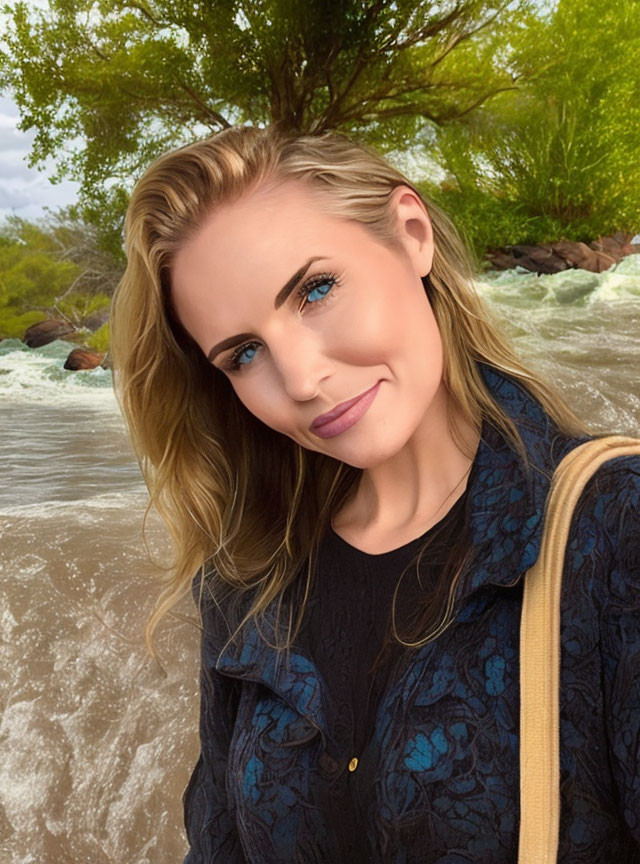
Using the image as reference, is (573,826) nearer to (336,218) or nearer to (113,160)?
(336,218)

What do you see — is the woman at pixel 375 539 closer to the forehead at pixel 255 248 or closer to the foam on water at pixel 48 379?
the forehead at pixel 255 248

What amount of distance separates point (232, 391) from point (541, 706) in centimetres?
66

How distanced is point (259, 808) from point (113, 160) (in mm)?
6419

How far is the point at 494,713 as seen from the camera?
919 mm

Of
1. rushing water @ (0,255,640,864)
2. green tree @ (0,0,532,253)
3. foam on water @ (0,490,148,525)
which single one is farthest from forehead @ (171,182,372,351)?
green tree @ (0,0,532,253)

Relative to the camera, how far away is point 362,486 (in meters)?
1.25

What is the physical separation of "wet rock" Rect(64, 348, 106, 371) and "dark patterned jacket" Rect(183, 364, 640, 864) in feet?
14.2

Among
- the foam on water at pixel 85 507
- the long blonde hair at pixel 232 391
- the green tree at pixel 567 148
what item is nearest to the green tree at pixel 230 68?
the green tree at pixel 567 148

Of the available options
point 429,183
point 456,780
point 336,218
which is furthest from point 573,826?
point 429,183

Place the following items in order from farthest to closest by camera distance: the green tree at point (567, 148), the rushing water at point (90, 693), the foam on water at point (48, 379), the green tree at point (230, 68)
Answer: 1. the green tree at point (230, 68)
2. the green tree at point (567, 148)
3. the foam on water at point (48, 379)
4. the rushing water at point (90, 693)

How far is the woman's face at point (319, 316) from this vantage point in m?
1.02

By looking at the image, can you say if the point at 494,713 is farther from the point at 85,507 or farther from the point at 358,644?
the point at 85,507

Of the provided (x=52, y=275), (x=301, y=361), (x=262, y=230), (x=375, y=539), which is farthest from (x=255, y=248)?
(x=52, y=275)

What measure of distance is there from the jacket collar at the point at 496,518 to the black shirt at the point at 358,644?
0.08 ft
